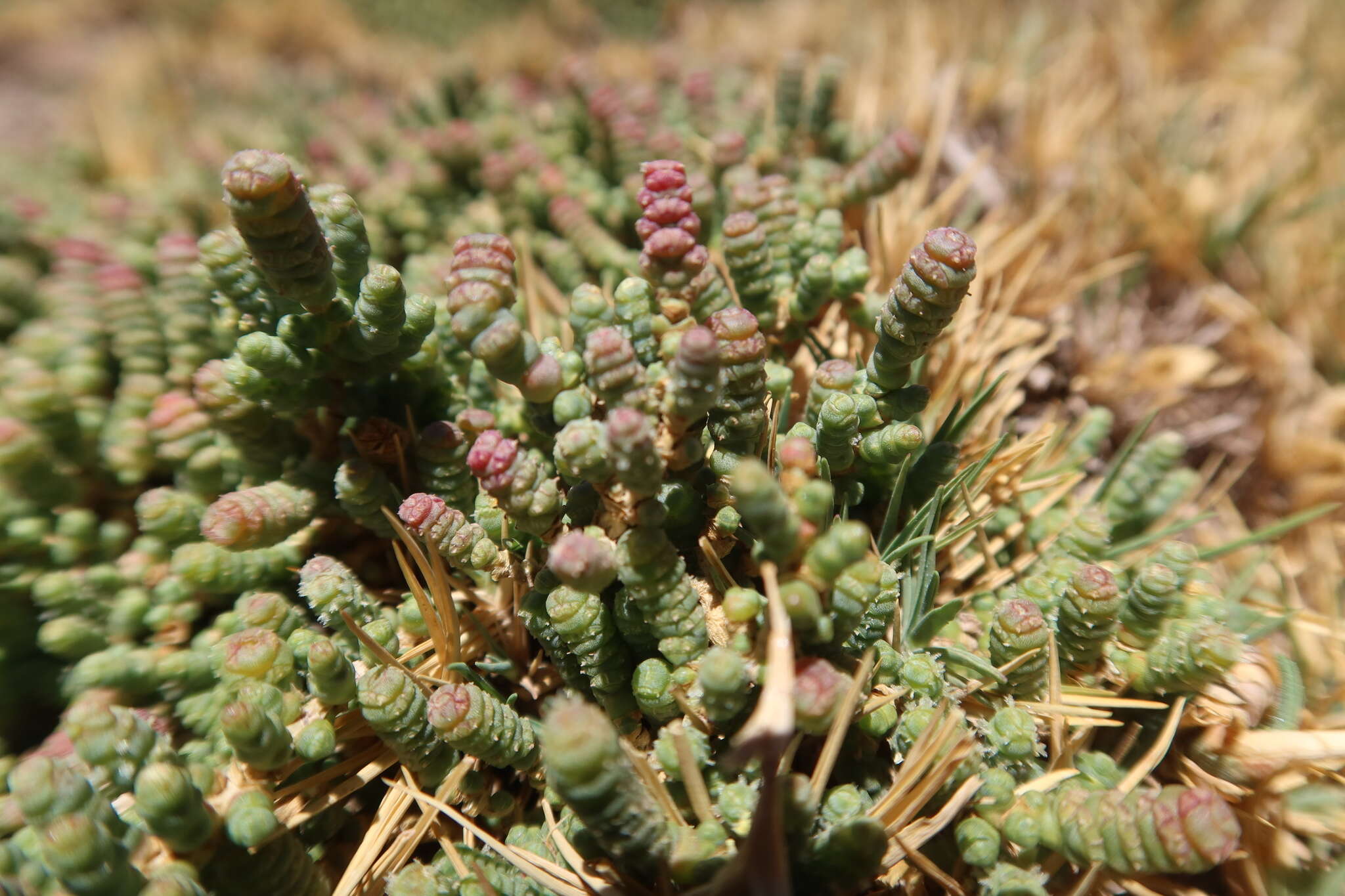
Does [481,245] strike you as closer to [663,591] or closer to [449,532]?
[449,532]

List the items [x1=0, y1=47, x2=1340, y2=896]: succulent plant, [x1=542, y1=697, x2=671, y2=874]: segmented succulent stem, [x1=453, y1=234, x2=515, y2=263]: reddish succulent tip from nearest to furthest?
1. [x1=542, y1=697, x2=671, y2=874]: segmented succulent stem
2. [x1=0, y1=47, x2=1340, y2=896]: succulent plant
3. [x1=453, y1=234, x2=515, y2=263]: reddish succulent tip

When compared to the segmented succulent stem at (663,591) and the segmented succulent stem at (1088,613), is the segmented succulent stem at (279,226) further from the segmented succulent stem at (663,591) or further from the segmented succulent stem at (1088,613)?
the segmented succulent stem at (1088,613)

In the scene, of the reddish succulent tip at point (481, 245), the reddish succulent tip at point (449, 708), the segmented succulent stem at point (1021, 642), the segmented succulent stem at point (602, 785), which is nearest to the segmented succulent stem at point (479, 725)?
the reddish succulent tip at point (449, 708)

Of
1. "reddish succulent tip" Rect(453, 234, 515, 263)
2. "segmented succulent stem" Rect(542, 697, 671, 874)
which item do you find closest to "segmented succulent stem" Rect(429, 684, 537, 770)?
"segmented succulent stem" Rect(542, 697, 671, 874)

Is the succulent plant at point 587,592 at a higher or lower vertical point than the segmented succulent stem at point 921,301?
lower

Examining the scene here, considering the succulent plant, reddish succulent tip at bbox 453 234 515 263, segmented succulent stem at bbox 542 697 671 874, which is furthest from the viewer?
reddish succulent tip at bbox 453 234 515 263

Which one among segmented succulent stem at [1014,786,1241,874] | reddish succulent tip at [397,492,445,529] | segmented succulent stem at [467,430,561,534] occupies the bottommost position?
segmented succulent stem at [1014,786,1241,874]

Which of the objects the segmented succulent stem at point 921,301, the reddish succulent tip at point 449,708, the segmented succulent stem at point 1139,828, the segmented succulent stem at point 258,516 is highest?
the segmented succulent stem at point 921,301

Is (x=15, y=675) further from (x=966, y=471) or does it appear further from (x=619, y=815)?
(x=966, y=471)

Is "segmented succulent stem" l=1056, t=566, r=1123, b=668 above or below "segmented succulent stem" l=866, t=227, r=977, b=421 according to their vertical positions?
below

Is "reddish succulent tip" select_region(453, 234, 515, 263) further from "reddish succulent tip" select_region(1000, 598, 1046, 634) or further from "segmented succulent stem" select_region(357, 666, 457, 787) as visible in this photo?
"reddish succulent tip" select_region(1000, 598, 1046, 634)

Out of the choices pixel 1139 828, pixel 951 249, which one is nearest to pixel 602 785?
pixel 1139 828
